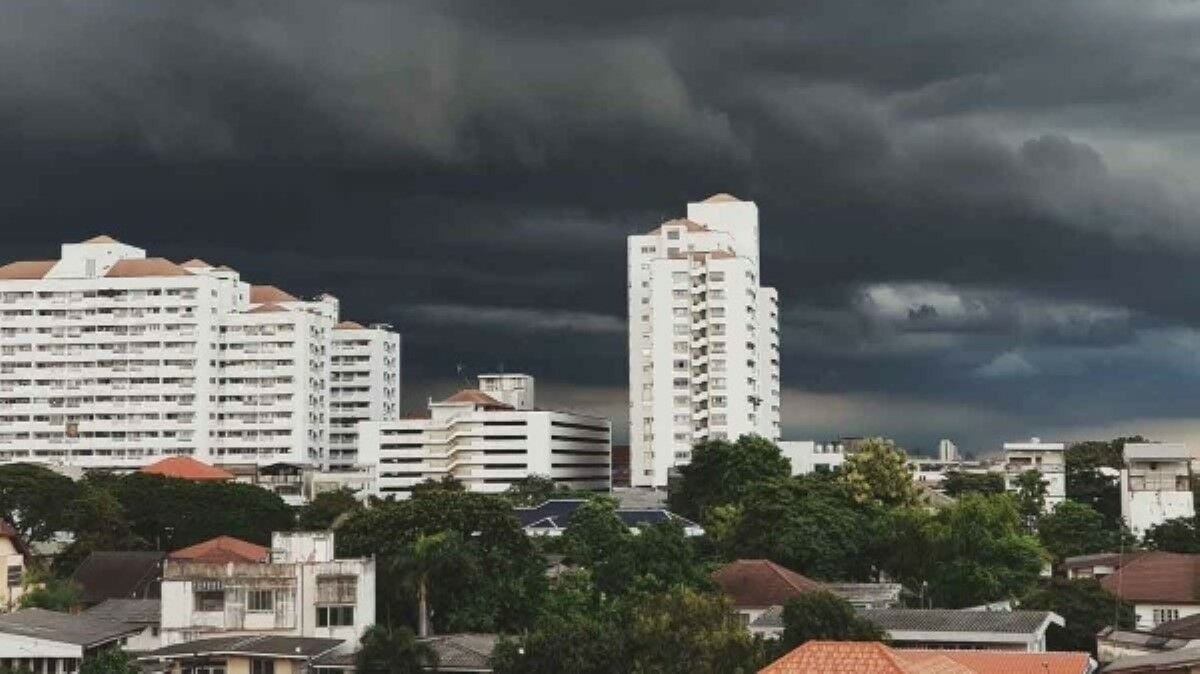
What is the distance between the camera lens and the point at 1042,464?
364 feet

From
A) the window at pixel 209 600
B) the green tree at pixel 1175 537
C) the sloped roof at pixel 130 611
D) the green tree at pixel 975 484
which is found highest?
the green tree at pixel 975 484

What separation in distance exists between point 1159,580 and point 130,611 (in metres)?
38.8

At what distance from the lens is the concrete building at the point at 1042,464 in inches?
4016

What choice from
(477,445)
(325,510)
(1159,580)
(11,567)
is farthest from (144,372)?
(1159,580)

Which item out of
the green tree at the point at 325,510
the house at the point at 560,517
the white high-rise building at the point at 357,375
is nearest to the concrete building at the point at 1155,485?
the house at the point at 560,517

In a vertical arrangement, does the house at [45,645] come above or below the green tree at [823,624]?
below

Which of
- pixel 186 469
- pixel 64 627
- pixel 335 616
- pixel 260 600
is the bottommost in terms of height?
pixel 64 627

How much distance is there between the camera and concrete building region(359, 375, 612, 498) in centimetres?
13138

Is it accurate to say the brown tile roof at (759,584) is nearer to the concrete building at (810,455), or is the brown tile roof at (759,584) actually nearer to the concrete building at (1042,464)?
the concrete building at (1042,464)

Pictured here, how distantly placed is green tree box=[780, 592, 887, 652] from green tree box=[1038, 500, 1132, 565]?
116 feet

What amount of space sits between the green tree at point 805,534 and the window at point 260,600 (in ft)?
75.5

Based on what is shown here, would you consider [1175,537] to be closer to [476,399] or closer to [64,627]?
[64,627]

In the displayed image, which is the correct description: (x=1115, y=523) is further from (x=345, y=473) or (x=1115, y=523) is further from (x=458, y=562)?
(x=345, y=473)

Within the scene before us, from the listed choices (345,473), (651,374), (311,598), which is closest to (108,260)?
(345,473)
